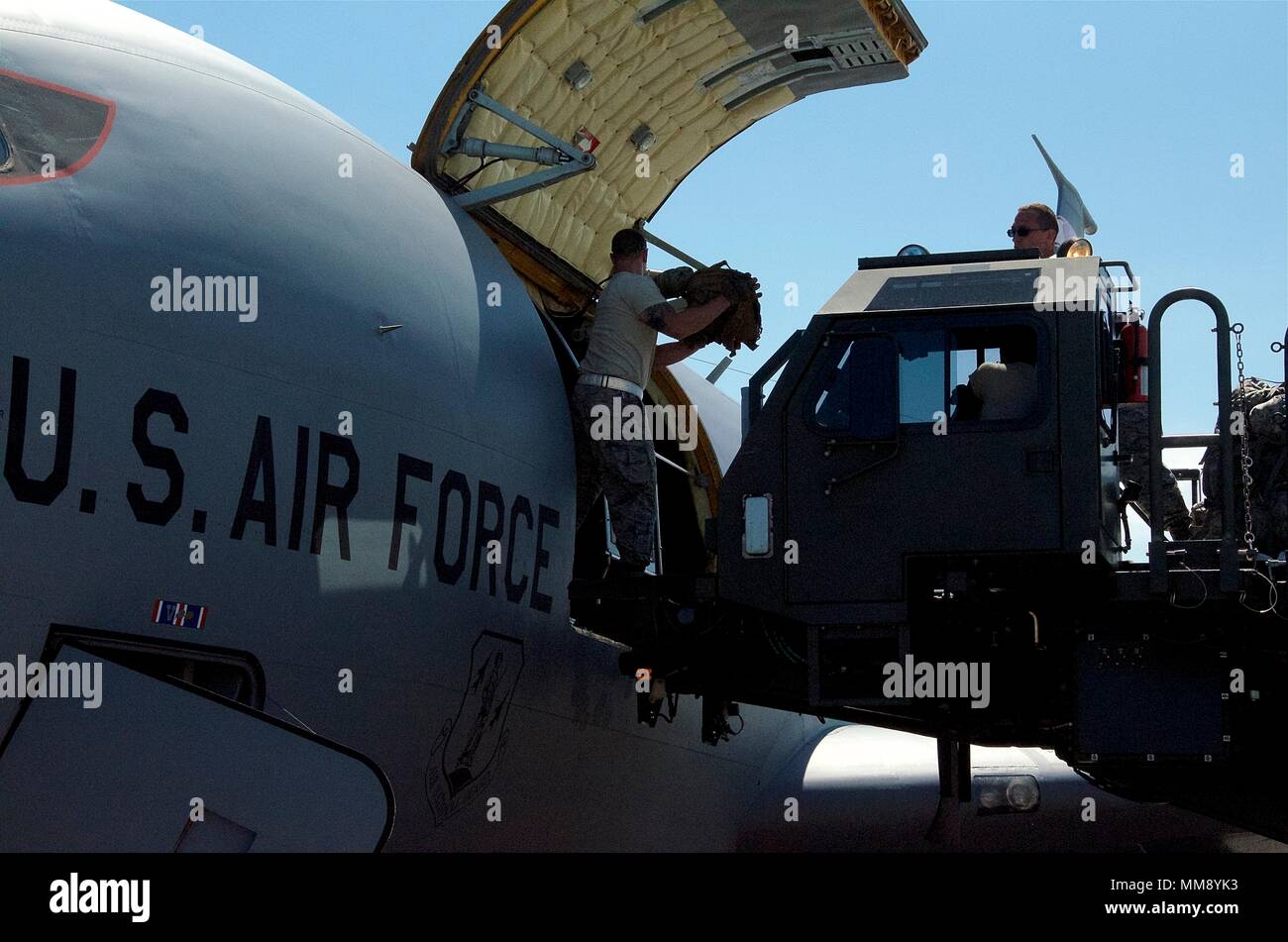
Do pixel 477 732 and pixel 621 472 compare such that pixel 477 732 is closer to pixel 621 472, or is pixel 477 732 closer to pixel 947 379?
pixel 621 472

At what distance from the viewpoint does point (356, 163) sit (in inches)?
347

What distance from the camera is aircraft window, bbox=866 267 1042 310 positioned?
31.6 feet

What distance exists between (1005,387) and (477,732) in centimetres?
364

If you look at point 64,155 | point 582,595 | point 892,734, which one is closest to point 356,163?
point 64,155

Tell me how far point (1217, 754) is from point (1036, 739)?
1456 millimetres

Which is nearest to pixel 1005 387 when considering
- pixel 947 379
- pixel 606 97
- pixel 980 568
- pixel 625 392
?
pixel 947 379

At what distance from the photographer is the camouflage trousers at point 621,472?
32.2 ft

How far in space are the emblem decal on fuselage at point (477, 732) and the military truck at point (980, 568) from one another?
94 cm

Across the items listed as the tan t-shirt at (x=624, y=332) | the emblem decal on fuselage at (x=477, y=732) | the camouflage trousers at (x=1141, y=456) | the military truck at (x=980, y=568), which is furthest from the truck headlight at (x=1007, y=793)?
the emblem decal on fuselage at (x=477, y=732)

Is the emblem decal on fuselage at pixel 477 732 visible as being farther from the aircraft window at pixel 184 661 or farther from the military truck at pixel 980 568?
the aircraft window at pixel 184 661

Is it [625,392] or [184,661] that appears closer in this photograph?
[184,661]

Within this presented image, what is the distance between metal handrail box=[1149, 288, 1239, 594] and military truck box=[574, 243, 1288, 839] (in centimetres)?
2

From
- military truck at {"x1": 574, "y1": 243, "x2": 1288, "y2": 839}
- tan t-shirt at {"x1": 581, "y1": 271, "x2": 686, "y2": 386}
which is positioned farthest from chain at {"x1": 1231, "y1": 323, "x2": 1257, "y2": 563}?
tan t-shirt at {"x1": 581, "y1": 271, "x2": 686, "y2": 386}

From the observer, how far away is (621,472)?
979 centimetres
